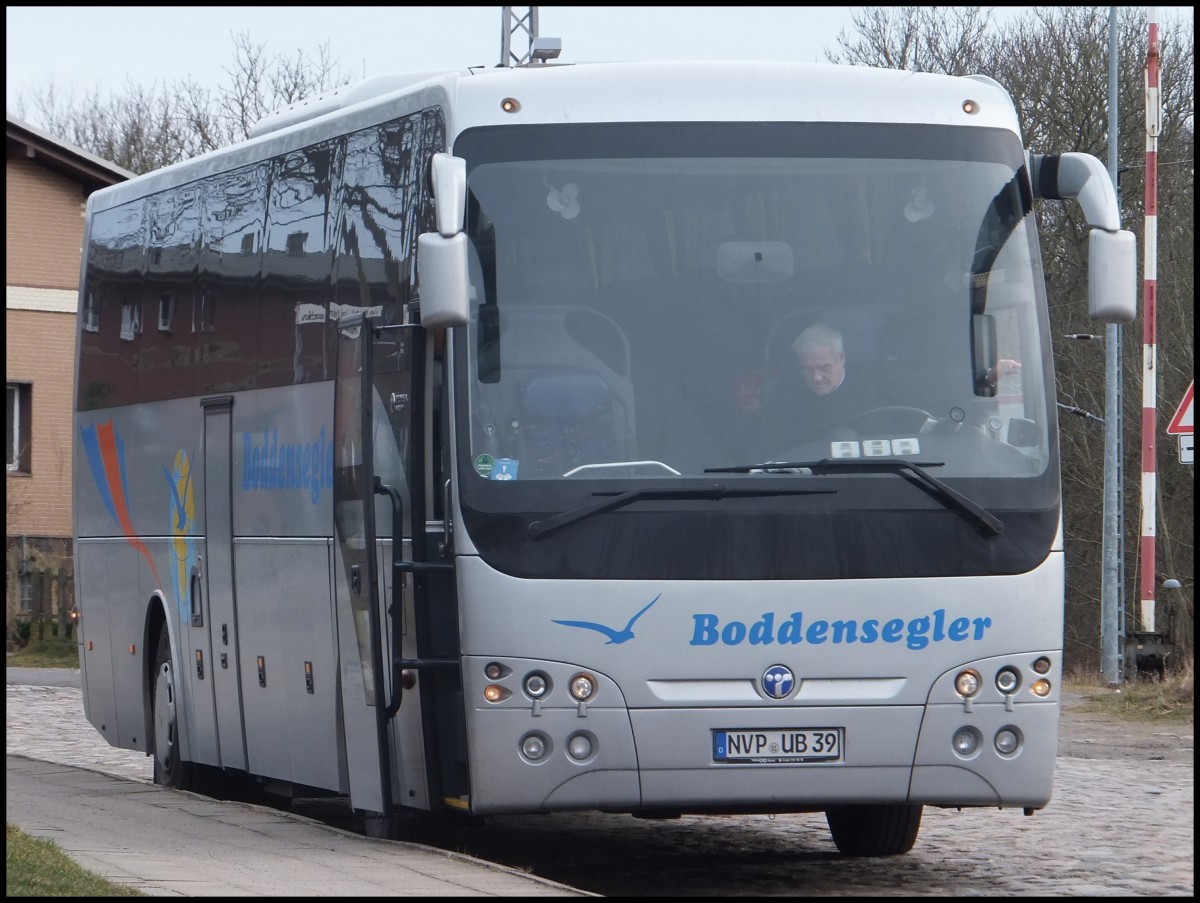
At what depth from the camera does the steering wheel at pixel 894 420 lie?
9.49m

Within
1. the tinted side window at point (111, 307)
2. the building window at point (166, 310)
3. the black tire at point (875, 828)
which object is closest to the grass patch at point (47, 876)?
the black tire at point (875, 828)

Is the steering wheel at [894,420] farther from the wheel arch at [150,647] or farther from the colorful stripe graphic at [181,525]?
the wheel arch at [150,647]

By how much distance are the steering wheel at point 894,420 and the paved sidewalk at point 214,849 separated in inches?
89.6

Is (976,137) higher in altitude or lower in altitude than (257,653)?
higher

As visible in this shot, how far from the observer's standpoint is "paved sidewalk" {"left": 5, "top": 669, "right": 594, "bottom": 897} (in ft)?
29.2

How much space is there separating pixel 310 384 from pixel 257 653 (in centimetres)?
182

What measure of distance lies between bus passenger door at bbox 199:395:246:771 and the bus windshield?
151 inches

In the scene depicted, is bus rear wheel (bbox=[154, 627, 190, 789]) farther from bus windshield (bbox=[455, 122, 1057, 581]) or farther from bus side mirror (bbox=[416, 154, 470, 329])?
bus side mirror (bbox=[416, 154, 470, 329])

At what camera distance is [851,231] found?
383 inches

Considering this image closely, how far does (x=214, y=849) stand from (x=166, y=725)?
4.29 meters

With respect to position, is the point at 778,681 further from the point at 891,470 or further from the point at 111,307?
→ the point at 111,307

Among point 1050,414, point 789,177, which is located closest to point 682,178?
point 789,177

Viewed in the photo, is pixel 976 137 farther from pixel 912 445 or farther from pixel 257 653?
pixel 257 653

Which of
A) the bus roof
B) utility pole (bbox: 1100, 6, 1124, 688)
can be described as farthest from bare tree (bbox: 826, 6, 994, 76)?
the bus roof
